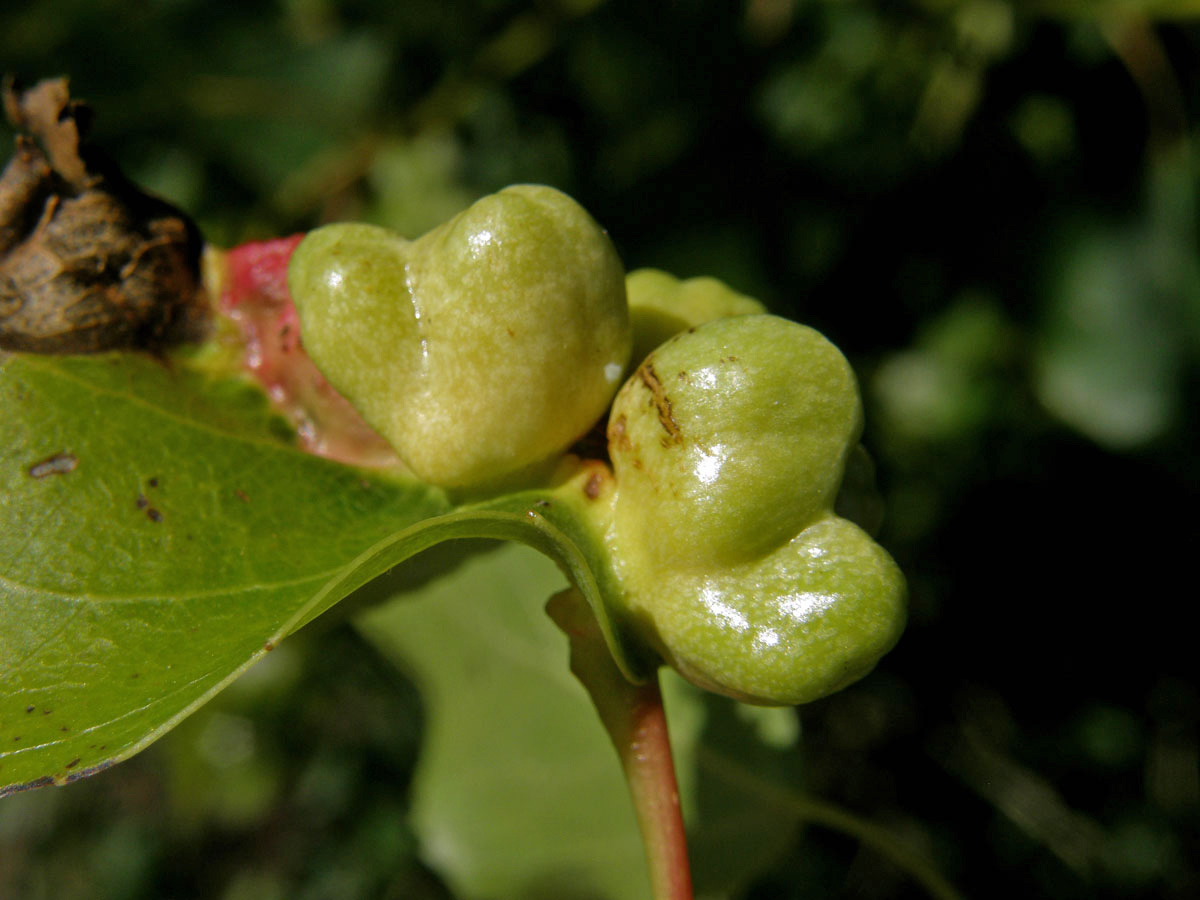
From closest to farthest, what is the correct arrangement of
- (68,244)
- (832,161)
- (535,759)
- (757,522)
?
1. (757,522)
2. (68,244)
3. (535,759)
4. (832,161)

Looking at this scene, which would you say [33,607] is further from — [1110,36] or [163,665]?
[1110,36]

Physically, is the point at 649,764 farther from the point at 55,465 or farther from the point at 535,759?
the point at 535,759

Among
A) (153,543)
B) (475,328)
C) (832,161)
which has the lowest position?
(832,161)

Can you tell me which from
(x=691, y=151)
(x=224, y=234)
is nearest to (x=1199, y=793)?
(x=691, y=151)

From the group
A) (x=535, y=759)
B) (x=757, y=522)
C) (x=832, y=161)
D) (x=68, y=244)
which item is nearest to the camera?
(x=757, y=522)

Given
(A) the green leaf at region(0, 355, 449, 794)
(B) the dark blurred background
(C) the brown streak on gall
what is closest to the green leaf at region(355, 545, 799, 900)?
(A) the green leaf at region(0, 355, 449, 794)

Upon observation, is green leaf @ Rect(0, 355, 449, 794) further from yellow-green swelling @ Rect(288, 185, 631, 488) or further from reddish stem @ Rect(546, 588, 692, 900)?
reddish stem @ Rect(546, 588, 692, 900)

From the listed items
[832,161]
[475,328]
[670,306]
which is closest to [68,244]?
[475,328]
